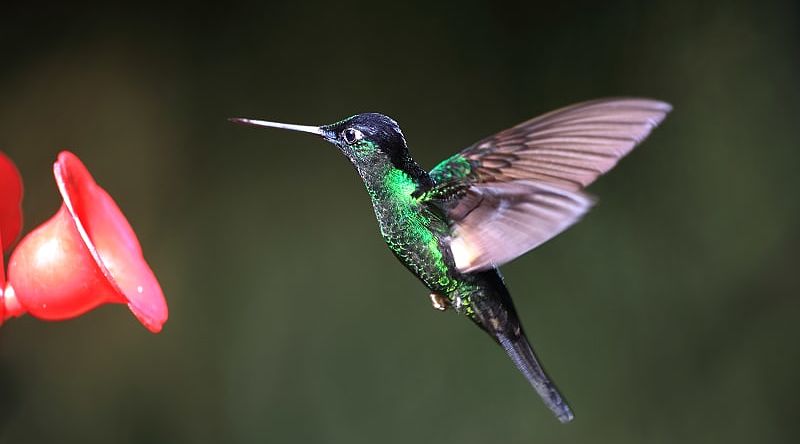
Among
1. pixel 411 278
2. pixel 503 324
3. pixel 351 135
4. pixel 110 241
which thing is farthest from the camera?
pixel 411 278

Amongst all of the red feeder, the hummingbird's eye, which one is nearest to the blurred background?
the red feeder

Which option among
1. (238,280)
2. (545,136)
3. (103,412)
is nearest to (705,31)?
(238,280)

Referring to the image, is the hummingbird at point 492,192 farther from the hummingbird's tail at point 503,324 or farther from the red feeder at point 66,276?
the red feeder at point 66,276

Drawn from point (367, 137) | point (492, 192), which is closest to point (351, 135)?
point (367, 137)

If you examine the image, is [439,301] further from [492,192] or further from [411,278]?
[411,278]

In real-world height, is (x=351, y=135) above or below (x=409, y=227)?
above


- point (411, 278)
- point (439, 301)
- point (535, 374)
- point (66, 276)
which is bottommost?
point (411, 278)
